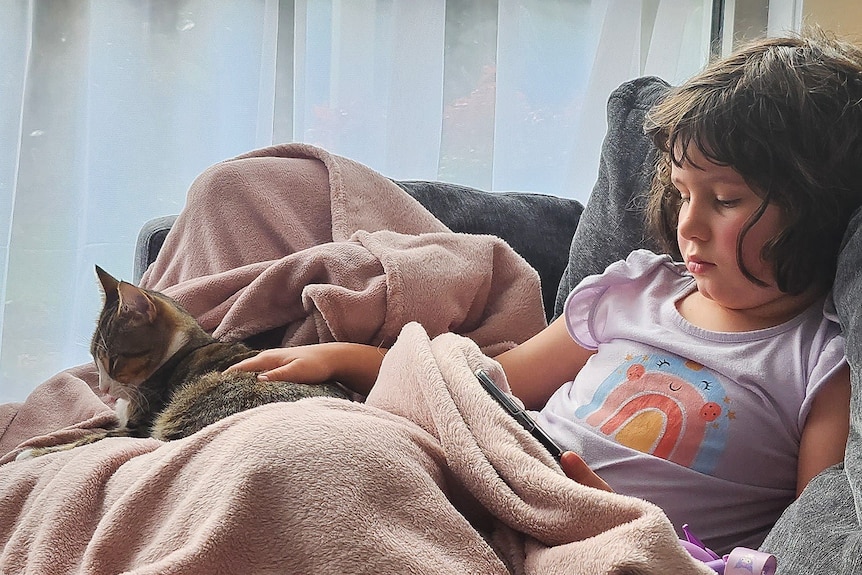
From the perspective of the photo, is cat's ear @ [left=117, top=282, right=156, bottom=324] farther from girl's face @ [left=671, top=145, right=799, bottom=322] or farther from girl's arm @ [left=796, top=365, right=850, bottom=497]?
girl's arm @ [left=796, top=365, right=850, bottom=497]

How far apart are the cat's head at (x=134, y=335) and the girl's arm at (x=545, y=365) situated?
452 mm

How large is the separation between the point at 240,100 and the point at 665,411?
1619 millimetres

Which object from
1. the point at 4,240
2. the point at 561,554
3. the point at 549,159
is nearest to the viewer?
the point at 561,554

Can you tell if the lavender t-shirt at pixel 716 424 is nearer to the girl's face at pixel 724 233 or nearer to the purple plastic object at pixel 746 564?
the girl's face at pixel 724 233

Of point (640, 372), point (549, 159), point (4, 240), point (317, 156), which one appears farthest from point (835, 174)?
point (4, 240)

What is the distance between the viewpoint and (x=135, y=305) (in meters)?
1.21

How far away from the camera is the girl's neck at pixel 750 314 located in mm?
966

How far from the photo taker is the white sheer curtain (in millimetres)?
2137

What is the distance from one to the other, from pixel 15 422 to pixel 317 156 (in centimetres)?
60

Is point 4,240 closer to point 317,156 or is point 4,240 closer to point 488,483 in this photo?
point 317,156

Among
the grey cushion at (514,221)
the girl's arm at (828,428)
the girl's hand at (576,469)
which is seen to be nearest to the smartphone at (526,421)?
the girl's hand at (576,469)

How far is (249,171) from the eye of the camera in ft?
4.53

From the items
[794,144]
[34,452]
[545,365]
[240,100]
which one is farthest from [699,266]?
[240,100]

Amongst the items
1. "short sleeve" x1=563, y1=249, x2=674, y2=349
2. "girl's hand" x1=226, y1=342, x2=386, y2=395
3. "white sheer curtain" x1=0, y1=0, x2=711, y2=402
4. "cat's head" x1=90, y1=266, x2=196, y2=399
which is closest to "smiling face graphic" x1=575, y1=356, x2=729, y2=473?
"short sleeve" x1=563, y1=249, x2=674, y2=349
